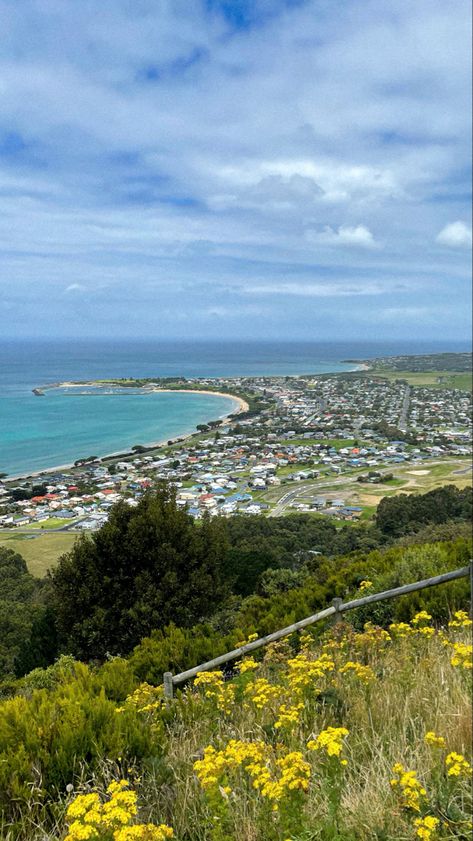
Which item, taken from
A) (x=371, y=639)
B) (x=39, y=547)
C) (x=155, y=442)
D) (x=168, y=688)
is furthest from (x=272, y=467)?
(x=168, y=688)

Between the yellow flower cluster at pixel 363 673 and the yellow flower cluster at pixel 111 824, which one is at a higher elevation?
the yellow flower cluster at pixel 111 824

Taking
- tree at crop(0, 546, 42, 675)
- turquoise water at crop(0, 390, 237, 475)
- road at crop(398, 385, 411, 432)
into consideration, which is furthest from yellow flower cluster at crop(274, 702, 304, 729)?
road at crop(398, 385, 411, 432)

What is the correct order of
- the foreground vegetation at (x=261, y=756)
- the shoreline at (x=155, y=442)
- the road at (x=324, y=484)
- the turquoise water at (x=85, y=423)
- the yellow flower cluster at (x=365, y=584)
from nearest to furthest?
1. the foreground vegetation at (x=261, y=756)
2. the yellow flower cluster at (x=365, y=584)
3. the shoreline at (x=155, y=442)
4. the road at (x=324, y=484)
5. the turquoise water at (x=85, y=423)

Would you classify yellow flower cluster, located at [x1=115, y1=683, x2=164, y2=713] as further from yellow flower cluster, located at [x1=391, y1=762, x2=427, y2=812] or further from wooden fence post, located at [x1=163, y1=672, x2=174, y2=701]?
yellow flower cluster, located at [x1=391, y1=762, x2=427, y2=812]

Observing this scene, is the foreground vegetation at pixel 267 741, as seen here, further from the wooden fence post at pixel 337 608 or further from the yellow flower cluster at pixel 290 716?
the wooden fence post at pixel 337 608

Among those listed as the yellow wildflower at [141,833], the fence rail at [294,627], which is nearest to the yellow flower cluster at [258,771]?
the yellow wildflower at [141,833]

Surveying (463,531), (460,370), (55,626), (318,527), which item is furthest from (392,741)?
(460,370)

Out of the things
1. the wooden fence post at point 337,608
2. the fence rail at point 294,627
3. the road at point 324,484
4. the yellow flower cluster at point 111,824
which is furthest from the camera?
the road at point 324,484

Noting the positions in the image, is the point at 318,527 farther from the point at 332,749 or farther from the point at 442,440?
the point at 442,440
